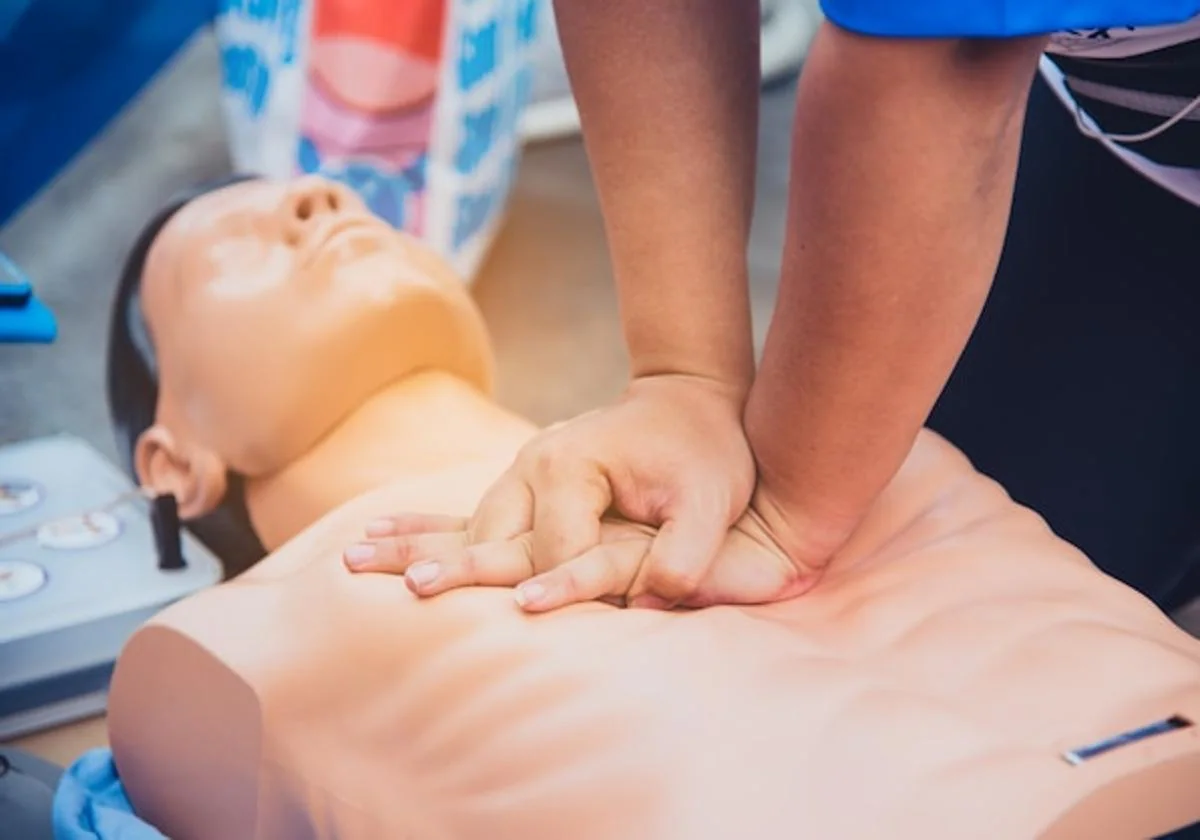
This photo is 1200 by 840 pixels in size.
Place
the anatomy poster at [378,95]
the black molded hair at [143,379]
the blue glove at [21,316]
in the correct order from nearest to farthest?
the blue glove at [21,316] < the black molded hair at [143,379] < the anatomy poster at [378,95]

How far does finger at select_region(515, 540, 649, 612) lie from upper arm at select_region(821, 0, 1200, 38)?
300 mm

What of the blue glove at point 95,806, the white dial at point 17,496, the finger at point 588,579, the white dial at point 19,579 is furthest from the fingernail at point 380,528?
the white dial at point 17,496

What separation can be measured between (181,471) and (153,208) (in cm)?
97

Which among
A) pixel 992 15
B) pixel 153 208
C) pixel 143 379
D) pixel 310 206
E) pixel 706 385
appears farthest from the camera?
pixel 153 208

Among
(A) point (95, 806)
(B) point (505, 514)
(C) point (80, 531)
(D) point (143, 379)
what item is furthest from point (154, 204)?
(B) point (505, 514)

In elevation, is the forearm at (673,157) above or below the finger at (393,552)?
above

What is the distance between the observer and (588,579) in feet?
2.36

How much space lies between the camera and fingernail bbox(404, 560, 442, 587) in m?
0.72

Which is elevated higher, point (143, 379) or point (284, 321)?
point (284, 321)

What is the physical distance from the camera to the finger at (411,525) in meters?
0.79

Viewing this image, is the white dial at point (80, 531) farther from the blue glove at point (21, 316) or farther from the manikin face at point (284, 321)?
the blue glove at point (21, 316)

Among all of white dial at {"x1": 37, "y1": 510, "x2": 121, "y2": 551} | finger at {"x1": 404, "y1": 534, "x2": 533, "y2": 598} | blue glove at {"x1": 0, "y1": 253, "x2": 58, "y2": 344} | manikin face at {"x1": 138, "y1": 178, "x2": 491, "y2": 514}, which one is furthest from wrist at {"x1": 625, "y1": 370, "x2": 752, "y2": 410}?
white dial at {"x1": 37, "y1": 510, "x2": 121, "y2": 551}

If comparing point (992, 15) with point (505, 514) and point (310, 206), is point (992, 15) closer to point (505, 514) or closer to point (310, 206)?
point (505, 514)

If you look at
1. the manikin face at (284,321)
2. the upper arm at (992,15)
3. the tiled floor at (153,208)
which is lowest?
the tiled floor at (153,208)
